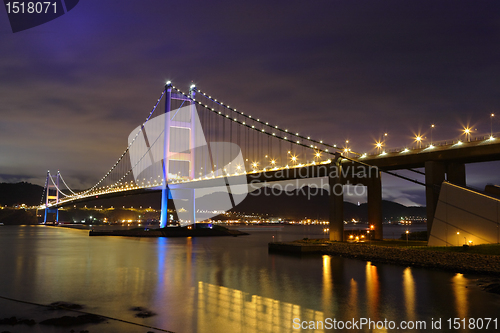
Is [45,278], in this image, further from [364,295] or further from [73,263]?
[364,295]

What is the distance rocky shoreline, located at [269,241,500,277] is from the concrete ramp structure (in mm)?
1857

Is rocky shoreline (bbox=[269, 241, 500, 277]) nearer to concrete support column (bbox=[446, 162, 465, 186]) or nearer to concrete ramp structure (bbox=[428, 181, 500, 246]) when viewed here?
concrete ramp structure (bbox=[428, 181, 500, 246])

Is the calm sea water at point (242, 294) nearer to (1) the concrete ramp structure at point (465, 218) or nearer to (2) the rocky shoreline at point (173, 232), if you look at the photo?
(1) the concrete ramp structure at point (465, 218)

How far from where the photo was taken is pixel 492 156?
22844 millimetres

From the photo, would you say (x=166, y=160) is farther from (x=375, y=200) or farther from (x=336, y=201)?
(x=375, y=200)

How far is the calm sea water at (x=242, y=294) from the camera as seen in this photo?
364 inches

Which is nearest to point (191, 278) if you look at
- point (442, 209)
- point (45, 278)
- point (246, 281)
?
point (246, 281)

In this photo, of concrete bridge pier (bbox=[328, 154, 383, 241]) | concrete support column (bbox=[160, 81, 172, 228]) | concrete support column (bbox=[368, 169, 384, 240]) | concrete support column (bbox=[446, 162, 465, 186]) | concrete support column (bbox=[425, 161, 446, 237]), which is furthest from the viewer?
concrete support column (bbox=[160, 81, 172, 228])

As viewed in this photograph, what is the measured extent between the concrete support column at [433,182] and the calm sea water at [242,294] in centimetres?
702

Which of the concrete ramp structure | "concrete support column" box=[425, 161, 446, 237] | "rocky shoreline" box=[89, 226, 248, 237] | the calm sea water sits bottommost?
the calm sea water

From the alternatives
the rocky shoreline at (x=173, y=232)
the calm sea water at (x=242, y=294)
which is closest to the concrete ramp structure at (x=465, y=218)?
the calm sea water at (x=242, y=294)

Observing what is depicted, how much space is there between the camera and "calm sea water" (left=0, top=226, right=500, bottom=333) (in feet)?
30.3

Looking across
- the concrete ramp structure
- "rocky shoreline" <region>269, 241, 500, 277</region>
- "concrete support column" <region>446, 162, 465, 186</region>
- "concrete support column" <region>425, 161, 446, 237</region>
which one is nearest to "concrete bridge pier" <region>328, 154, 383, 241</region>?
"rocky shoreline" <region>269, 241, 500, 277</region>

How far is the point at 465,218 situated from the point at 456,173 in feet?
21.6
